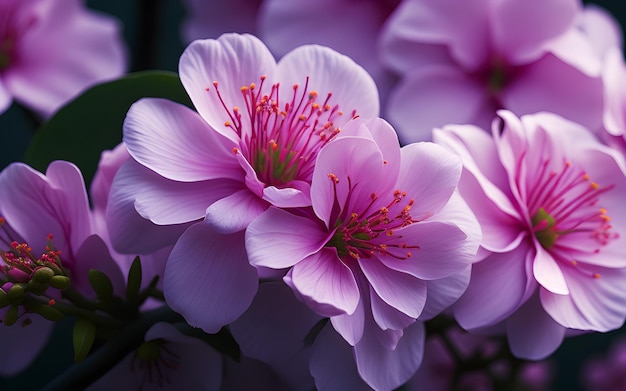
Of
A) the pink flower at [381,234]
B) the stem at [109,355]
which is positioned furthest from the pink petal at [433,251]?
the stem at [109,355]

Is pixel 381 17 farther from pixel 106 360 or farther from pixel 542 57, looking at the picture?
pixel 106 360

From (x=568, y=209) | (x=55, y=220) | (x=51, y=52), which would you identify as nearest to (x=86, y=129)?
(x=55, y=220)

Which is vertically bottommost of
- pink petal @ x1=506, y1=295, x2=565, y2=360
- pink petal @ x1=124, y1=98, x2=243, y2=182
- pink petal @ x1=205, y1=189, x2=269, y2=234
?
pink petal @ x1=506, y1=295, x2=565, y2=360

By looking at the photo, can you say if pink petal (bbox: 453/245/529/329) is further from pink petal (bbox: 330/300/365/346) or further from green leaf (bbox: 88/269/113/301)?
green leaf (bbox: 88/269/113/301)

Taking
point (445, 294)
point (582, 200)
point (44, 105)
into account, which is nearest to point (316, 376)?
point (445, 294)

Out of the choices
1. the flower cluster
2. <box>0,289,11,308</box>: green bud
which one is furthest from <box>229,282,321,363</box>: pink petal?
<box>0,289,11,308</box>: green bud

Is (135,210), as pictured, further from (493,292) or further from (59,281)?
(493,292)
